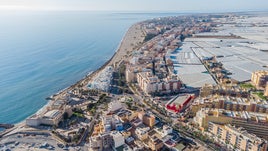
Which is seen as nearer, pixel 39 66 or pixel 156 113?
pixel 156 113

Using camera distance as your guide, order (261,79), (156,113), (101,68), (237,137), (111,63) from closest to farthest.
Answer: (237,137) → (156,113) → (261,79) → (101,68) → (111,63)

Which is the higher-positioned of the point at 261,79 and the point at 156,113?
the point at 261,79

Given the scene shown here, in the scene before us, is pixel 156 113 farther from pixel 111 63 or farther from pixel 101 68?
pixel 111 63

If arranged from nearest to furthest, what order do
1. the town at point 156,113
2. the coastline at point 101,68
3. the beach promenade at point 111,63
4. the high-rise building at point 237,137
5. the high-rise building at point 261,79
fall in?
the high-rise building at point 237,137 → the town at point 156,113 → the beach promenade at point 111,63 → the coastline at point 101,68 → the high-rise building at point 261,79

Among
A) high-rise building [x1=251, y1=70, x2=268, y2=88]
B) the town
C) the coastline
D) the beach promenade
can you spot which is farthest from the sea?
high-rise building [x1=251, y1=70, x2=268, y2=88]

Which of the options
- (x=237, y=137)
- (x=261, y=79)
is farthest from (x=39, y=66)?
(x=237, y=137)

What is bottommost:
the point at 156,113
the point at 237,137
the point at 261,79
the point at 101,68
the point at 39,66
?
the point at 156,113

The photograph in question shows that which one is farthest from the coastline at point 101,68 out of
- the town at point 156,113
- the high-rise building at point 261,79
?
the high-rise building at point 261,79

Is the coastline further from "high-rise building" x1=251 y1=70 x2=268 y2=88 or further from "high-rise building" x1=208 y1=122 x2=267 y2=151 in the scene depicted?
"high-rise building" x1=251 y1=70 x2=268 y2=88

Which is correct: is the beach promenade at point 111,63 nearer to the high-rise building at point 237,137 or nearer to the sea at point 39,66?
the sea at point 39,66

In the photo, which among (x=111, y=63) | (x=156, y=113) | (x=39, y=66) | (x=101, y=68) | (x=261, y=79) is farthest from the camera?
(x=111, y=63)

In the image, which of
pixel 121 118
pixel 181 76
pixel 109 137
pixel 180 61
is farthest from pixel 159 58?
pixel 109 137
